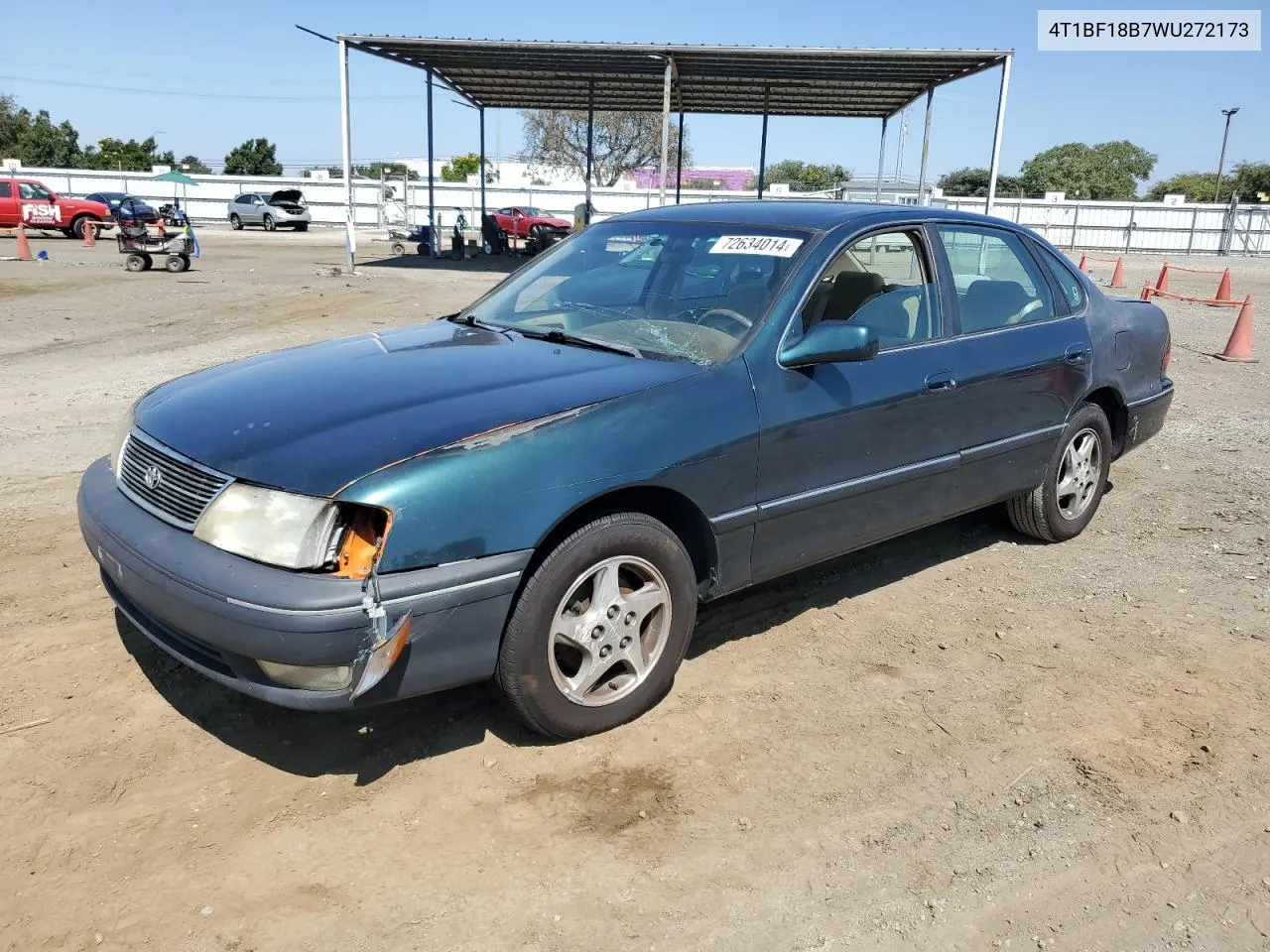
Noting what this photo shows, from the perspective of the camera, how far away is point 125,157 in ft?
244

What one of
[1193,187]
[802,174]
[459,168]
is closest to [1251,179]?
[1193,187]

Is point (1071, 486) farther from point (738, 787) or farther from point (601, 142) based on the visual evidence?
point (601, 142)

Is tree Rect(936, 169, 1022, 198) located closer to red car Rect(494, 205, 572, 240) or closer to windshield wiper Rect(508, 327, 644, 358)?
red car Rect(494, 205, 572, 240)

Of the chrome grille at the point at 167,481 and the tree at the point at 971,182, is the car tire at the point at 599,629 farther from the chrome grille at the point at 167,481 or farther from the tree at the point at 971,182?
the tree at the point at 971,182

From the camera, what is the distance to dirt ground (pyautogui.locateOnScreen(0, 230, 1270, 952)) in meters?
2.33

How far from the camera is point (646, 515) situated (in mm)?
3055

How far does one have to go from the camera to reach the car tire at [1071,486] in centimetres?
475

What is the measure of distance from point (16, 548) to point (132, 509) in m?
1.98

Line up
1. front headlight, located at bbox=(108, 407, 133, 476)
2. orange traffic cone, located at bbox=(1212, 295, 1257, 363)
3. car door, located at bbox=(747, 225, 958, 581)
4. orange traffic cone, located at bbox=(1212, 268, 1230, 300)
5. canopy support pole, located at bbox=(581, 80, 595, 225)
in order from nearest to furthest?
Answer: front headlight, located at bbox=(108, 407, 133, 476), car door, located at bbox=(747, 225, 958, 581), orange traffic cone, located at bbox=(1212, 295, 1257, 363), orange traffic cone, located at bbox=(1212, 268, 1230, 300), canopy support pole, located at bbox=(581, 80, 595, 225)

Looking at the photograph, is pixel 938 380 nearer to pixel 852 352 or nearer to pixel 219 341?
pixel 852 352

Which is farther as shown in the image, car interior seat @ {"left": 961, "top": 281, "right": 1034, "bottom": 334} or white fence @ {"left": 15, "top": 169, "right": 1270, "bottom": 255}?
white fence @ {"left": 15, "top": 169, "right": 1270, "bottom": 255}

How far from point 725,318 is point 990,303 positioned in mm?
1565

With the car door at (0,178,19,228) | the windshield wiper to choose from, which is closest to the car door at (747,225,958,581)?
the windshield wiper

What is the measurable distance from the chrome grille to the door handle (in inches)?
105
